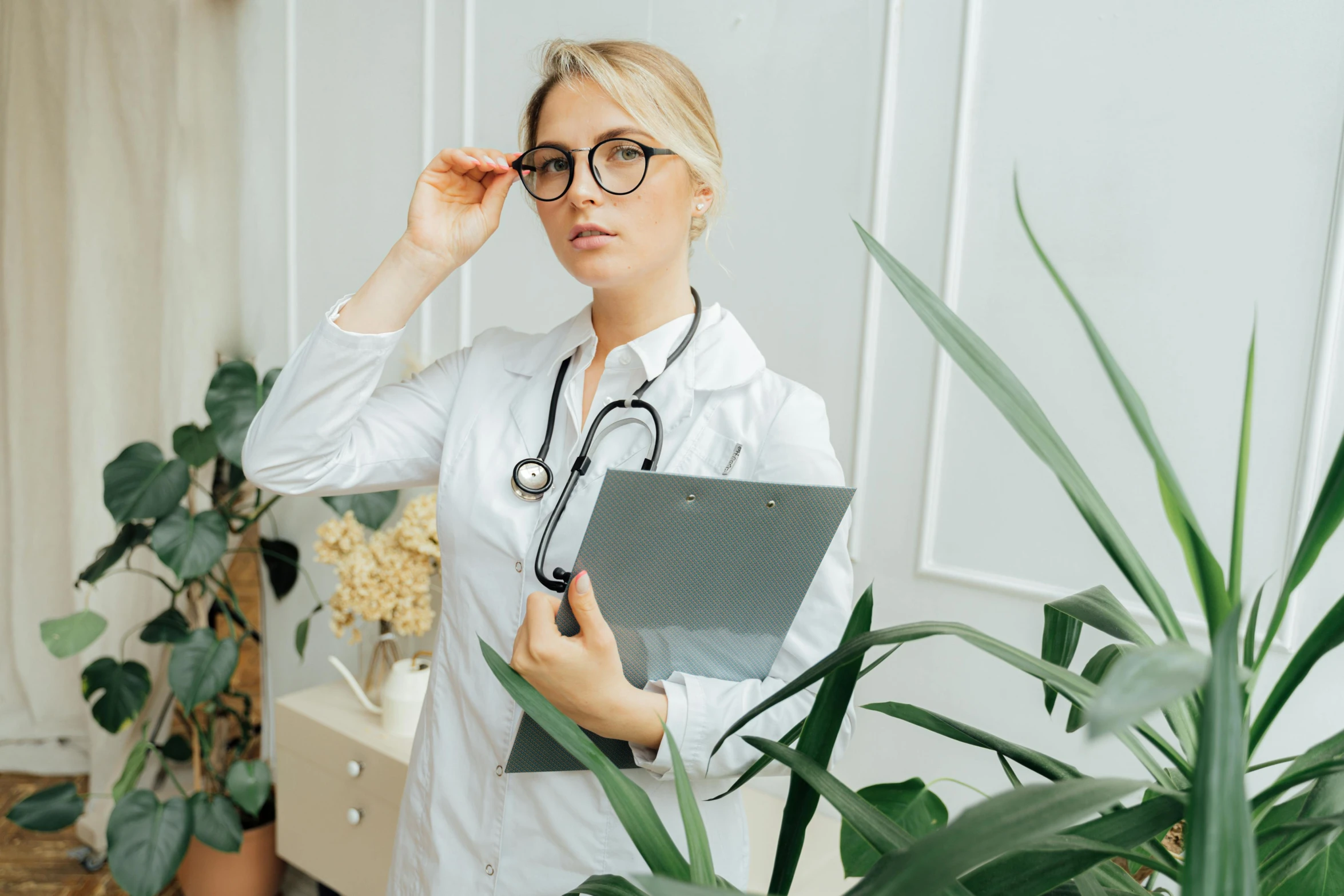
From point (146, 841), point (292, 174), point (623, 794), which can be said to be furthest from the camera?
point (292, 174)

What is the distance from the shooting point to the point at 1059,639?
0.73 metres

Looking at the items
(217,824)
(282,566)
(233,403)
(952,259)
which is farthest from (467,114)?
(217,824)

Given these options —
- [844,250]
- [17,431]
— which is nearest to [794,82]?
[844,250]

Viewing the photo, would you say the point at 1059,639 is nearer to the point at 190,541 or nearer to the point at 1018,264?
the point at 1018,264

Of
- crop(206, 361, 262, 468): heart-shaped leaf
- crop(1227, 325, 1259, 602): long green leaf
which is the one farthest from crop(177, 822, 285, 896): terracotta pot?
crop(1227, 325, 1259, 602): long green leaf

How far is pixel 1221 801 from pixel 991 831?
8 cm

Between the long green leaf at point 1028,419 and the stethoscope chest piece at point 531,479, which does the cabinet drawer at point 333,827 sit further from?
the long green leaf at point 1028,419

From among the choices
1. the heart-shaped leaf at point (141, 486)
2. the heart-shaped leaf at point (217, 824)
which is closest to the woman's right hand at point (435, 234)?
the heart-shaped leaf at point (141, 486)

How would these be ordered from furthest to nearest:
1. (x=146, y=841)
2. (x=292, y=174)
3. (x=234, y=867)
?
(x=292, y=174)
(x=234, y=867)
(x=146, y=841)

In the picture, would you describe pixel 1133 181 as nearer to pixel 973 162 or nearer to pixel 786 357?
pixel 973 162

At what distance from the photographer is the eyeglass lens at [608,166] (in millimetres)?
944

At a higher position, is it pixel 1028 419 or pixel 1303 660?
pixel 1028 419

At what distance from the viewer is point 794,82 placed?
156 centimetres

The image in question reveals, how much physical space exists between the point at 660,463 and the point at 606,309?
21cm
